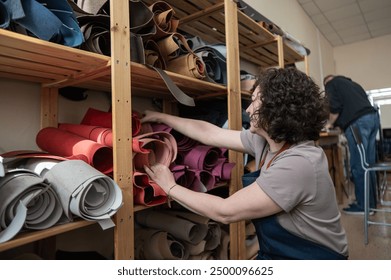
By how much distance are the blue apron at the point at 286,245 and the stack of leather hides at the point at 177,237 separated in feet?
1.22

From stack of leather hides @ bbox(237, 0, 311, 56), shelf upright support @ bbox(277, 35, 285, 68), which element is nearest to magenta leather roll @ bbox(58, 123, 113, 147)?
stack of leather hides @ bbox(237, 0, 311, 56)

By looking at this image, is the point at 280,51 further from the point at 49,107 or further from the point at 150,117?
the point at 49,107

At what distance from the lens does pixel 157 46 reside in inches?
42.3

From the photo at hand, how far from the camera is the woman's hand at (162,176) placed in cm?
96

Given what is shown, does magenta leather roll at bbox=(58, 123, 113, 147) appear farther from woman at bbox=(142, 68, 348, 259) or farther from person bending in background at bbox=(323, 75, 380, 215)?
person bending in background at bbox=(323, 75, 380, 215)

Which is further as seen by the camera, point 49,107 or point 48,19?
point 49,107

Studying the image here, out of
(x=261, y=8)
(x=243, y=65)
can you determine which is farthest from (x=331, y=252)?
(x=261, y=8)

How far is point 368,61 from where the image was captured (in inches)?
206

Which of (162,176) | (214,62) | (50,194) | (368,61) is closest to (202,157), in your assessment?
(162,176)

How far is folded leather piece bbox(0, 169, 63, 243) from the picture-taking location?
23.1 inches

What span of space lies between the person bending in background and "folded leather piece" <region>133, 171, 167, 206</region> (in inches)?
86.8

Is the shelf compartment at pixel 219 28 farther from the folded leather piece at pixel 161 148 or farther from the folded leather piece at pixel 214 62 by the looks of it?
the folded leather piece at pixel 161 148

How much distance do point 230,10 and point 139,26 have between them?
2.12 ft

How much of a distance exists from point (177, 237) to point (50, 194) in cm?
72
